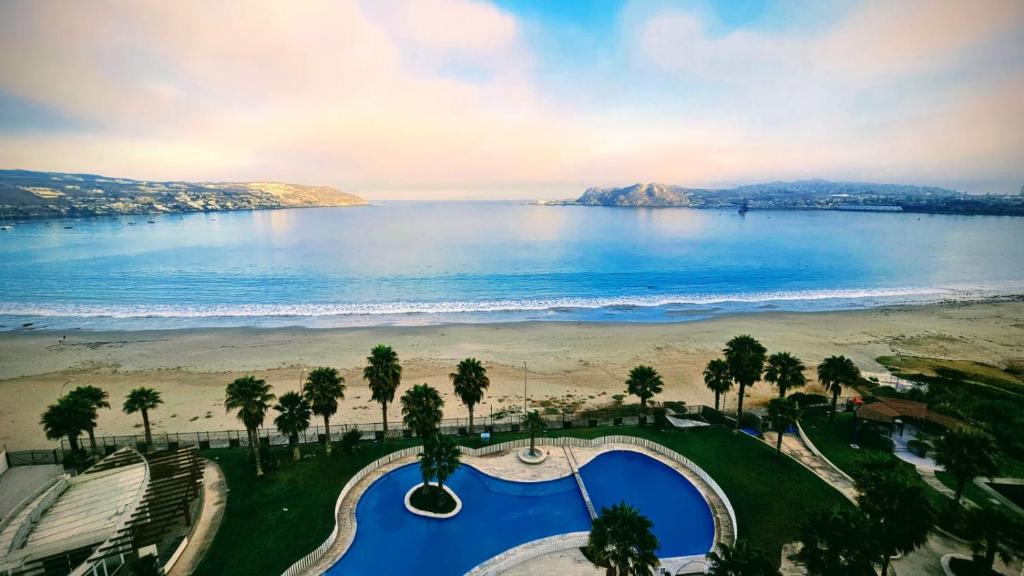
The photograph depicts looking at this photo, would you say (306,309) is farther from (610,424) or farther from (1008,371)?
(1008,371)

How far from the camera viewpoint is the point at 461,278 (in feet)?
347

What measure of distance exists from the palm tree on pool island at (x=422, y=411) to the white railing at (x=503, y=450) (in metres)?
3.28

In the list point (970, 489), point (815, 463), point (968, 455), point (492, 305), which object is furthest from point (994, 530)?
point (492, 305)

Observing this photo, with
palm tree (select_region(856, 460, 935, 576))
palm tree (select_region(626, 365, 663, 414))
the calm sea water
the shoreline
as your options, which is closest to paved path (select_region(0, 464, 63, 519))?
the shoreline

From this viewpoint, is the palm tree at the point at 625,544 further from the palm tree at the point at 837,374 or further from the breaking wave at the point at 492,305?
the breaking wave at the point at 492,305

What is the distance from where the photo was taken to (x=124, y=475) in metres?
25.4

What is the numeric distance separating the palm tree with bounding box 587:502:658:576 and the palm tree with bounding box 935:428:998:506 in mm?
18812

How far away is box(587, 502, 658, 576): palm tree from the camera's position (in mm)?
17516

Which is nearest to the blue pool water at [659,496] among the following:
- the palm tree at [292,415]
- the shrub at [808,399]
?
the shrub at [808,399]

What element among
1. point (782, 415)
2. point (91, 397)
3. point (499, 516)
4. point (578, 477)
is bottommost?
point (499, 516)

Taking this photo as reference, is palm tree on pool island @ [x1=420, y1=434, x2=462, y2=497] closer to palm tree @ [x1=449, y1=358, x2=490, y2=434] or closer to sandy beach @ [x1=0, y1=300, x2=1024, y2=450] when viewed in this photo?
palm tree @ [x1=449, y1=358, x2=490, y2=434]

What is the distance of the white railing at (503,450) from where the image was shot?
2350 cm

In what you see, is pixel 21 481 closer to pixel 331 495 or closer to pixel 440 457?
pixel 331 495

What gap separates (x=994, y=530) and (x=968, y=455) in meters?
5.10
